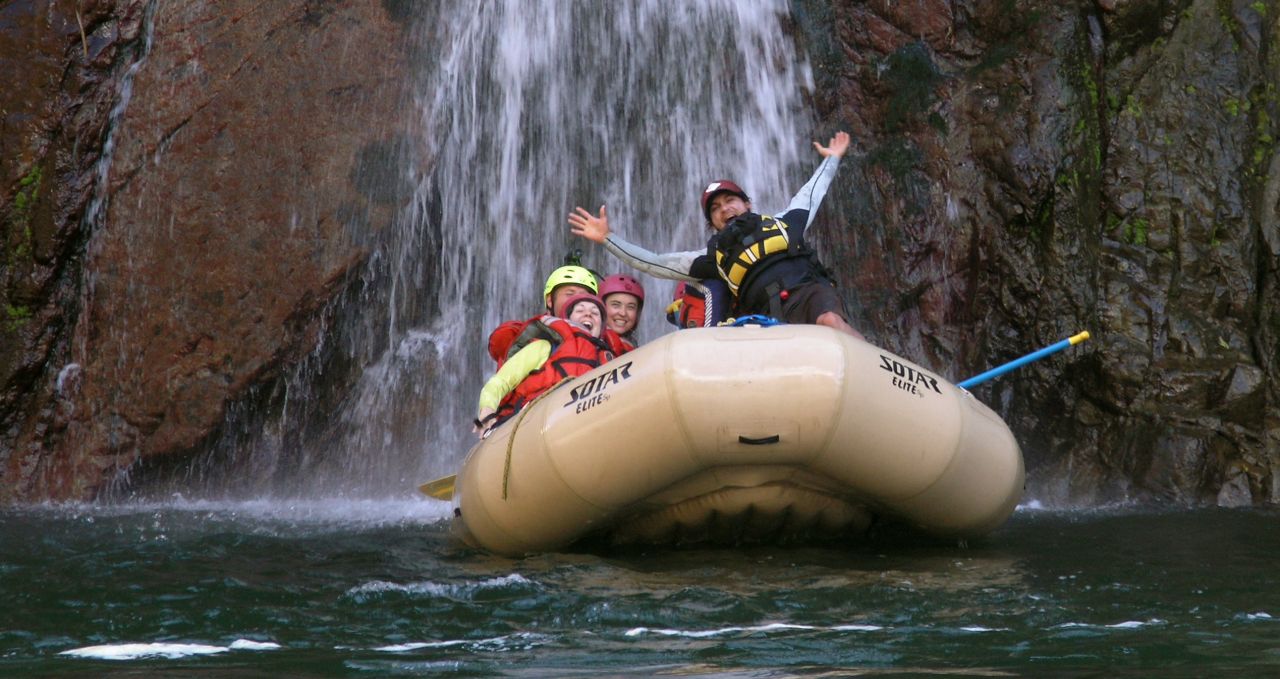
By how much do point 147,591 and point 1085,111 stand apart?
638 centimetres

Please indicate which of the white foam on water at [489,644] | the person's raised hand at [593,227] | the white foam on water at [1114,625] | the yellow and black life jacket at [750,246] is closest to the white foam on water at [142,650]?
the white foam on water at [489,644]

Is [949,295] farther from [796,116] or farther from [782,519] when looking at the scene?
[782,519]

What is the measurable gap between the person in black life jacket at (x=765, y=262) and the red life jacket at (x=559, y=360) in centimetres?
77

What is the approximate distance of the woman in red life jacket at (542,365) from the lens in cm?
633

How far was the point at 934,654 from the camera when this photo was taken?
3520mm

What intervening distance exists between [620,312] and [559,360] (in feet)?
2.77

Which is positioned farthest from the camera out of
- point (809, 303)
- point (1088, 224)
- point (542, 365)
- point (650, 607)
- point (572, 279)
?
point (1088, 224)

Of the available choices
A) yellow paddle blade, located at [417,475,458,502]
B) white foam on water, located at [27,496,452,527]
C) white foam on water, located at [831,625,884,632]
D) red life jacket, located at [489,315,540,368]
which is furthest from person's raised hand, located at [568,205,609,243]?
white foam on water, located at [831,625,884,632]

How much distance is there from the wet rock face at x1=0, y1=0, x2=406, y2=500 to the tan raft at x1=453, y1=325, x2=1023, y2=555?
4.02 m

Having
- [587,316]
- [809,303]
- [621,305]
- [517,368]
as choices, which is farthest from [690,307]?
[517,368]

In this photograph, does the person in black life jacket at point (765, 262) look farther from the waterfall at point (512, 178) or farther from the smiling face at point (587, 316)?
the waterfall at point (512, 178)

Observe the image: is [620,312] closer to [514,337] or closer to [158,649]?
[514,337]

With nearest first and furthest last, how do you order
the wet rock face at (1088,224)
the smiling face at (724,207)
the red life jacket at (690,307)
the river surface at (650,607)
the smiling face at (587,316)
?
1. the river surface at (650,607)
2. the smiling face at (587,316)
3. the smiling face at (724,207)
4. the red life jacket at (690,307)
5. the wet rock face at (1088,224)

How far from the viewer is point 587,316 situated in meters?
6.68
